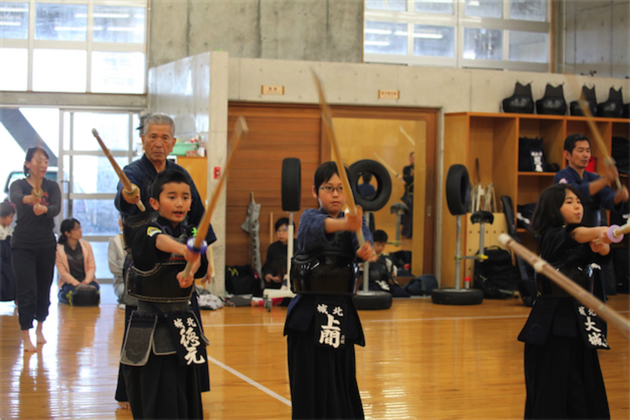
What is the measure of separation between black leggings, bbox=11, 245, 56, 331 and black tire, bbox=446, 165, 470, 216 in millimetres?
4169

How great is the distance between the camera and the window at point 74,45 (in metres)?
9.16

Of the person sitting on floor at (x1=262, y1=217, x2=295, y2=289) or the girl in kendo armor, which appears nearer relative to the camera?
the girl in kendo armor

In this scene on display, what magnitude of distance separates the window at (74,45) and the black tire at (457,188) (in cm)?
442

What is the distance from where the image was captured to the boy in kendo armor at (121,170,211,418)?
101 inches

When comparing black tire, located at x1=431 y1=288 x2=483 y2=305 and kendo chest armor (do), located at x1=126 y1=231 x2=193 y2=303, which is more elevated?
kendo chest armor (do), located at x1=126 y1=231 x2=193 y2=303

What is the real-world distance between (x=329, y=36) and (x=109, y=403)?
7076 mm

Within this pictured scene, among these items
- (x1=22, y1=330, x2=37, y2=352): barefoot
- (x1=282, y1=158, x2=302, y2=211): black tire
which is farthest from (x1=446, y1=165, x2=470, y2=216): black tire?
(x1=22, y1=330, x2=37, y2=352): barefoot

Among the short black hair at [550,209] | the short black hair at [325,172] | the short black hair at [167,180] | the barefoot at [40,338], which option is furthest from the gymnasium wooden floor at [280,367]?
the short black hair at [167,180]

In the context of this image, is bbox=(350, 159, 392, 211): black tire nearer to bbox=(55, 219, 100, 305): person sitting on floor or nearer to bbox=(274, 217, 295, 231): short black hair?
bbox=(274, 217, 295, 231): short black hair

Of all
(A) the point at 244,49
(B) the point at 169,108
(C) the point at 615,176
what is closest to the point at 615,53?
(A) the point at 244,49

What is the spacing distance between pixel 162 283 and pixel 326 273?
67 cm

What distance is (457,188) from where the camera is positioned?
7582 millimetres

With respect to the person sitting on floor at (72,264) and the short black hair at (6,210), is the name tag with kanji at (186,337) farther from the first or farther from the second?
the short black hair at (6,210)

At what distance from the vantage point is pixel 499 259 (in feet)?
27.4
